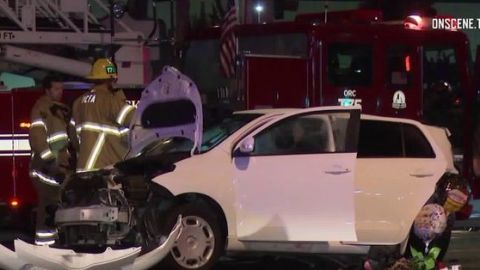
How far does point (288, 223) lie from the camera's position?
30.1 feet

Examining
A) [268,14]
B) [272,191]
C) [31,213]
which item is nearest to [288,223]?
[272,191]

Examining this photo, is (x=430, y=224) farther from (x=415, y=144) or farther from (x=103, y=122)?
(x=103, y=122)

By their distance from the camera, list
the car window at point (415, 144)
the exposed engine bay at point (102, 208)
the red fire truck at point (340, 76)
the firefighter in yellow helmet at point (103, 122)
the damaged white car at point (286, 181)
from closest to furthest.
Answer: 1. the exposed engine bay at point (102, 208)
2. the firefighter in yellow helmet at point (103, 122)
3. the damaged white car at point (286, 181)
4. the car window at point (415, 144)
5. the red fire truck at point (340, 76)

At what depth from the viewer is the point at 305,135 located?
9.53 metres

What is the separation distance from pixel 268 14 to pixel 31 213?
408cm

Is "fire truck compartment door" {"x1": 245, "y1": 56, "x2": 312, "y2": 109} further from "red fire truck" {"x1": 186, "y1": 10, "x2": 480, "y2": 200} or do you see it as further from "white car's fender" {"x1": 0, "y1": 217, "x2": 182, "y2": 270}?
"white car's fender" {"x1": 0, "y1": 217, "x2": 182, "y2": 270}

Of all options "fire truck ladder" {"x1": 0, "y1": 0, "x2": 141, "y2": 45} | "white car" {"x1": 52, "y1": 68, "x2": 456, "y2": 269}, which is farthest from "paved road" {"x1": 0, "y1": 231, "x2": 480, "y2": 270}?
"fire truck ladder" {"x1": 0, "y1": 0, "x2": 141, "y2": 45}

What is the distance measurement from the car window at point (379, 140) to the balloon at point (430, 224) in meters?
1.16

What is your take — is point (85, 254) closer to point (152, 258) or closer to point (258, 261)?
point (152, 258)

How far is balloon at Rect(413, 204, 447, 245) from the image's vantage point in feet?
28.1

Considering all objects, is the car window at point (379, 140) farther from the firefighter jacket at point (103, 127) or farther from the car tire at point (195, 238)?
the firefighter jacket at point (103, 127)

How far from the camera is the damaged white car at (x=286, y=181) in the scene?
9.01 m

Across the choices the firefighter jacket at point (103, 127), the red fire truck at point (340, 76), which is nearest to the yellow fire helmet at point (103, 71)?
the firefighter jacket at point (103, 127)

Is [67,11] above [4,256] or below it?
above
